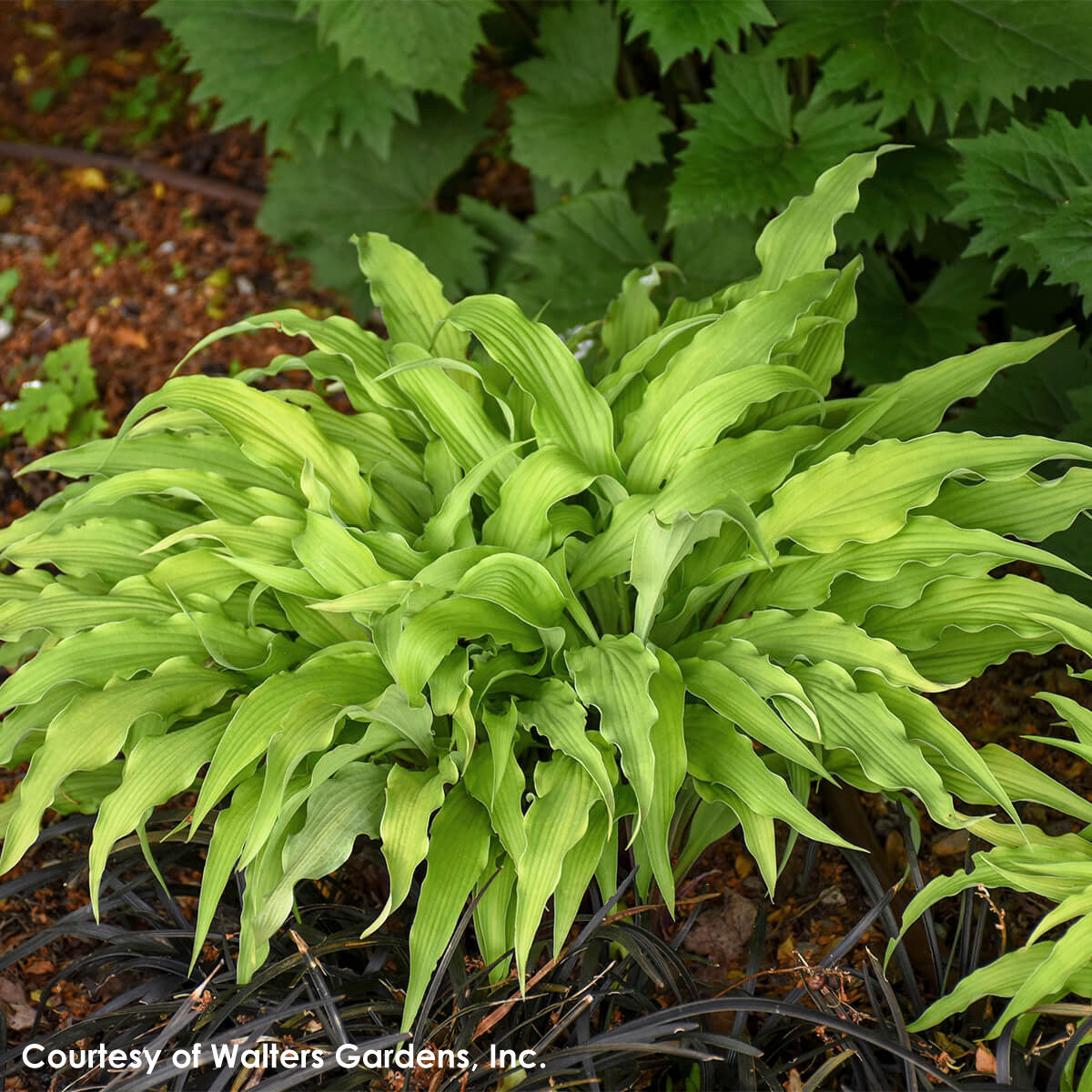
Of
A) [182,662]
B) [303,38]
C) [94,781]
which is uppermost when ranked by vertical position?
[303,38]

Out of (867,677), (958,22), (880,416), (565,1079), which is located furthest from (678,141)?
(565,1079)

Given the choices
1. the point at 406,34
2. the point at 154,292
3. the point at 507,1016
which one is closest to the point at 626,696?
the point at 507,1016

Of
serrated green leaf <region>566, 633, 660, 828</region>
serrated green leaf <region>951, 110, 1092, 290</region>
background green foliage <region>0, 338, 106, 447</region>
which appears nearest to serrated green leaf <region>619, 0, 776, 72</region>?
serrated green leaf <region>951, 110, 1092, 290</region>

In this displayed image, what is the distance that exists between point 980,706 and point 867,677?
1.95ft

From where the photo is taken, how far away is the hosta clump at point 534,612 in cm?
132

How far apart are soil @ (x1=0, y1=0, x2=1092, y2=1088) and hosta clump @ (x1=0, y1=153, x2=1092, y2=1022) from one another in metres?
0.22

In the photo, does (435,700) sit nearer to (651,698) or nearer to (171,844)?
(651,698)

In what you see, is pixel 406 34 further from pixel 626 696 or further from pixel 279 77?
pixel 626 696

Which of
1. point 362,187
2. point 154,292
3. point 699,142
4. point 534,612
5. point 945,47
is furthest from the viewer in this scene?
point 154,292

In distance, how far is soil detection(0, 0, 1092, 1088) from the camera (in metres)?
1.62

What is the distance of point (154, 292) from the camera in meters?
2.88

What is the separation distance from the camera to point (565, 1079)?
133 cm

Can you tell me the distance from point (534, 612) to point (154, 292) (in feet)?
6.36

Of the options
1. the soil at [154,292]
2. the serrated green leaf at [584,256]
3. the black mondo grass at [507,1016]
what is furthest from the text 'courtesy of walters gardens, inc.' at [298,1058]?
the serrated green leaf at [584,256]
